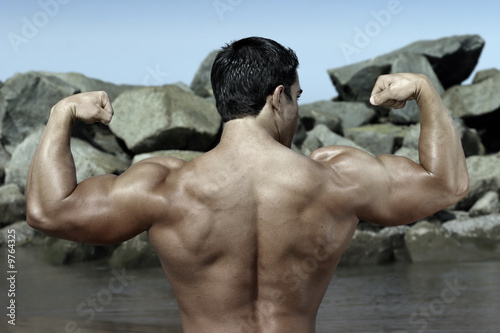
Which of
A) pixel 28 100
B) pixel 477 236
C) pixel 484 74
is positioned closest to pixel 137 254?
pixel 477 236

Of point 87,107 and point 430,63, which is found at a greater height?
point 87,107

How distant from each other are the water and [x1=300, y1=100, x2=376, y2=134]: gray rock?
6760 mm

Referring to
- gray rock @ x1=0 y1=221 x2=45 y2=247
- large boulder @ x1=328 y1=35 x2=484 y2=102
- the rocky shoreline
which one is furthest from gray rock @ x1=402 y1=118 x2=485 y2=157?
gray rock @ x1=0 y1=221 x2=45 y2=247

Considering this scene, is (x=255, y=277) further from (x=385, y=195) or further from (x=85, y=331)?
(x=85, y=331)

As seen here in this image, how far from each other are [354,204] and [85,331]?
448 centimetres

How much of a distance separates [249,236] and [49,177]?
22.8 inches

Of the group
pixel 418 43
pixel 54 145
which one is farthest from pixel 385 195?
pixel 418 43

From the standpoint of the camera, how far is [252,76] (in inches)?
75.8

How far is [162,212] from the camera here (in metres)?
1.91

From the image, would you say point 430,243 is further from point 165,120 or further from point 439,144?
point 439,144

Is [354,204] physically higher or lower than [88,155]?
higher

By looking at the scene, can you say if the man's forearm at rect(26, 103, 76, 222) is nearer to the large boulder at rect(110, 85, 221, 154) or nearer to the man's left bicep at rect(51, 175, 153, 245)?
the man's left bicep at rect(51, 175, 153, 245)

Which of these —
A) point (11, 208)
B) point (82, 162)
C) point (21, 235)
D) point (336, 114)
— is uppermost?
point (82, 162)

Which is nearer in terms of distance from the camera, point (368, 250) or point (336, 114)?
point (368, 250)
